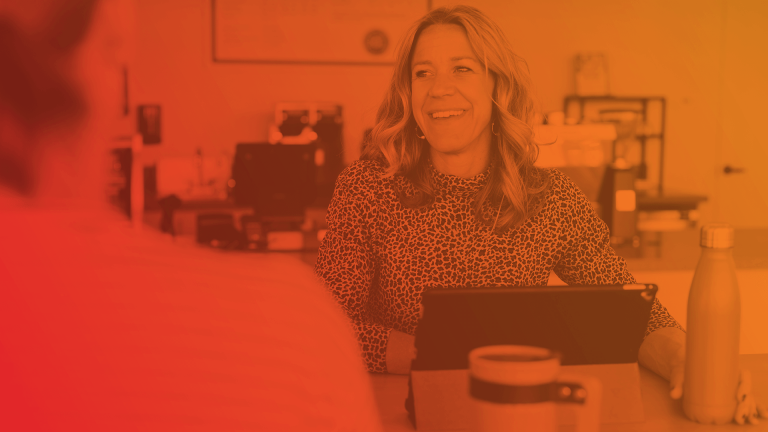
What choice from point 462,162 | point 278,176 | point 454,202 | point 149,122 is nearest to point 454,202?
point 454,202

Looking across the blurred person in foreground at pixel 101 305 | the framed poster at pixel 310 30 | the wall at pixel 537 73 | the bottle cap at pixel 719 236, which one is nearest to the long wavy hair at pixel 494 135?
the bottle cap at pixel 719 236

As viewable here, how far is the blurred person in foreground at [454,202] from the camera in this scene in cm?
141

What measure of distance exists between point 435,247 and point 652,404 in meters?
0.56

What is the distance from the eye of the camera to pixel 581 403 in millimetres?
595

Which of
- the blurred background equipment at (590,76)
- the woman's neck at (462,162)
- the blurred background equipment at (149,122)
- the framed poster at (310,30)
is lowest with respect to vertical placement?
the woman's neck at (462,162)

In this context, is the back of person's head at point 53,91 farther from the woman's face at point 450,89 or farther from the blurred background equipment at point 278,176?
the blurred background equipment at point 278,176

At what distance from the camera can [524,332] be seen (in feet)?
2.73

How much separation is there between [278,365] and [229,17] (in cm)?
461

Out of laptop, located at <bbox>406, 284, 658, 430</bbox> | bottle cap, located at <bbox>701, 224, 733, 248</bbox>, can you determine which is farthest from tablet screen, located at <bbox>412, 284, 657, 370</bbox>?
bottle cap, located at <bbox>701, 224, 733, 248</bbox>

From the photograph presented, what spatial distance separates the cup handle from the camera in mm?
591

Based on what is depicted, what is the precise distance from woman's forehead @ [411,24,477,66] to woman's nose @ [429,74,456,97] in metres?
0.04

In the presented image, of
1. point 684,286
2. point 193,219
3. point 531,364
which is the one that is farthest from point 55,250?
point 193,219

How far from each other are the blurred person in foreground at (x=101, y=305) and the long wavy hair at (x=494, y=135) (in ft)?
3.03

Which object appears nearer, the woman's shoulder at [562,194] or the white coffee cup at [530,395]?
the white coffee cup at [530,395]
